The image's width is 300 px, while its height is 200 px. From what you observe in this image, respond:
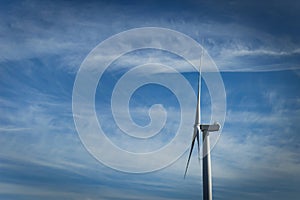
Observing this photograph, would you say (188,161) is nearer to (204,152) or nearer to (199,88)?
(204,152)

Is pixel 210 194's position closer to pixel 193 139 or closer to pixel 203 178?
pixel 203 178

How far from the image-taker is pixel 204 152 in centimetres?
5294

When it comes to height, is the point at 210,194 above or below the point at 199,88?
below

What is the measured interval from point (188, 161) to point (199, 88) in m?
11.7

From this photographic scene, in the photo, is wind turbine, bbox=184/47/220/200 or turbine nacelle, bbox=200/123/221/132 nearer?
wind turbine, bbox=184/47/220/200

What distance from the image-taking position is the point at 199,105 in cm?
5484

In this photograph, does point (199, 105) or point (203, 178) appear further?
point (199, 105)

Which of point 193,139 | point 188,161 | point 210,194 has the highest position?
point 193,139

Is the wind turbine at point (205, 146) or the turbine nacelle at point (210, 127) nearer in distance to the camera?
the wind turbine at point (205, 146)

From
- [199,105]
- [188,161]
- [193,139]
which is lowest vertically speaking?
[188,161]

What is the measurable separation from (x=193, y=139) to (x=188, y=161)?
378cm

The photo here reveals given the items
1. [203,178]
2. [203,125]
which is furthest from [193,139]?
[203,178]

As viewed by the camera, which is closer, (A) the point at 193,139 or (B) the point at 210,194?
(B) the point at 210,194

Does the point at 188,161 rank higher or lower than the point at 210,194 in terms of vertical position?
higher
